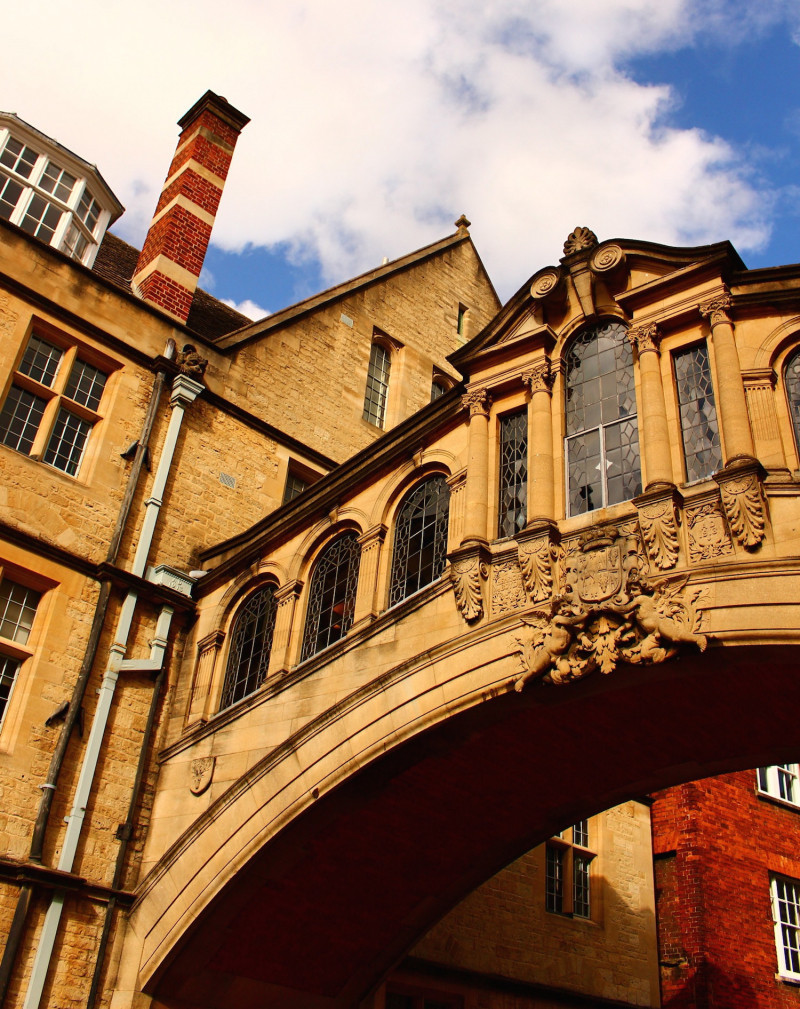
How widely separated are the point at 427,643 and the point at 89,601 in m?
4.54

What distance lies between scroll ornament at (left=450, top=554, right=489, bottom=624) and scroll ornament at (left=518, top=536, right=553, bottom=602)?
1.47 ft

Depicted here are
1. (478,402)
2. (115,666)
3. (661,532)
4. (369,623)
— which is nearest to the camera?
(661,532)

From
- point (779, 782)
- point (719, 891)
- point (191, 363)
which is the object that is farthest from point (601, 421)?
point (779, 782)

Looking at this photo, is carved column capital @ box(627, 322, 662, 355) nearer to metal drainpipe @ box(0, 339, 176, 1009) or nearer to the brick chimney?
metal drainpipe @ box(0, 339, 176, 1009)

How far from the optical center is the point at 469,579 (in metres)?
8.10

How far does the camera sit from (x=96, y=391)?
12.2 m

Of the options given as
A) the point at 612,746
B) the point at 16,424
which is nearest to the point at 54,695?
the point at 16,424

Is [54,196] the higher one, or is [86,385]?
[54,196]

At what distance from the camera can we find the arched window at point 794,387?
23.6 ft

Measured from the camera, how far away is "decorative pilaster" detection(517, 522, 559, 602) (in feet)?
25.0

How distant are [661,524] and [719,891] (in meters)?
10.7

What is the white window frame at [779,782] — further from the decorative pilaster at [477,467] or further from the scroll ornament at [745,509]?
the scroll ornament at [745,509]

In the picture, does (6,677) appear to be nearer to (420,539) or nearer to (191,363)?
(420,539)

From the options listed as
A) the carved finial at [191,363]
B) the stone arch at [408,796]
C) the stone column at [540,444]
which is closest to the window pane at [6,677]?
the stone arch at [408,796]
